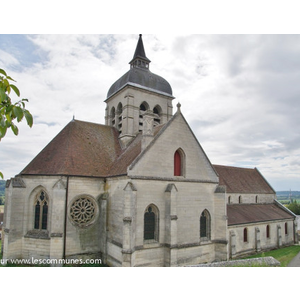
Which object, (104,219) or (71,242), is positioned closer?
(71,242)

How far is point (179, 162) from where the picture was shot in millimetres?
19516

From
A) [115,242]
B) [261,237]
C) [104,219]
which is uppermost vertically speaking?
[104,219]

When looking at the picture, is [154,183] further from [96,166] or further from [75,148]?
[75,148]

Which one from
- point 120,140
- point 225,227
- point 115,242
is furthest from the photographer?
point 120,140

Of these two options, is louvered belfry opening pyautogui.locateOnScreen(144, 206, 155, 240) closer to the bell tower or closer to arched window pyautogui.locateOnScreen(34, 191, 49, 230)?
arched window pyautogui.locateOnScreen(34, 191, 49, 230)

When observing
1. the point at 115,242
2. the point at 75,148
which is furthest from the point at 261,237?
the point at 75,148

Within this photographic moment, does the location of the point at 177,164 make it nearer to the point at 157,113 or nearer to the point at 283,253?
the point at 157,113

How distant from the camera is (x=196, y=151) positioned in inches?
797

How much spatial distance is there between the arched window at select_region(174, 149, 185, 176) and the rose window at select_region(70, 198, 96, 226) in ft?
24.7

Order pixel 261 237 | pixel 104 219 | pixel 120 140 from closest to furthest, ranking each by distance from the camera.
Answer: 1. pixel 104 219
2. pixel 120 140
3. pixel 261 237

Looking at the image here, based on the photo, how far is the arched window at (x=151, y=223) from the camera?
56.7ft

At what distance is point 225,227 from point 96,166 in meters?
12.4

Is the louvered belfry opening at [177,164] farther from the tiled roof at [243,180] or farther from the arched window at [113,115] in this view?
the tiled roof at [243,180]

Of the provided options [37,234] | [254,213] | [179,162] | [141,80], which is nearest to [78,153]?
[37,234]
